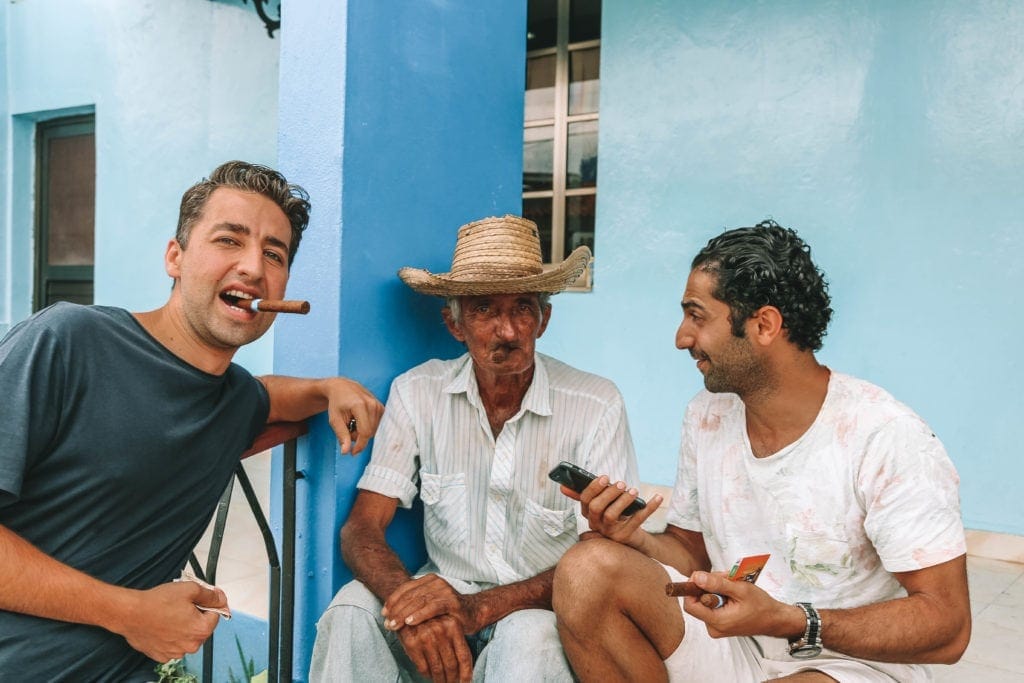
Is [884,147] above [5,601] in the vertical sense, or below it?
above

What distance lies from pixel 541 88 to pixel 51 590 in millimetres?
4614

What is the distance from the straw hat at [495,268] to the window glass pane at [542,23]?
134 inches

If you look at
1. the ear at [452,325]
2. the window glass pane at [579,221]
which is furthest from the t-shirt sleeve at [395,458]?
the window glass pane at [579,221]

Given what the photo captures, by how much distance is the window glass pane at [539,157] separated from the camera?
17.7ft

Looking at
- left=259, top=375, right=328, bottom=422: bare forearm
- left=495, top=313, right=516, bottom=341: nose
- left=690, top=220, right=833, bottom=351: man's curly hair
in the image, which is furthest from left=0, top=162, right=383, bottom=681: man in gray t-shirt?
left=690, top=220, right=833, bottom=351: man's curly hair

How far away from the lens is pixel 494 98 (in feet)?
8.84

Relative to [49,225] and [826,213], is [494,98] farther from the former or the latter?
[49,225]

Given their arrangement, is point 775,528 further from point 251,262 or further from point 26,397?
point 26,397

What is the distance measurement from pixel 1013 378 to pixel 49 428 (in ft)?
13.6

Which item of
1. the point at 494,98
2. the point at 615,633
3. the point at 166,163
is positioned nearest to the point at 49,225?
the point at 166,163

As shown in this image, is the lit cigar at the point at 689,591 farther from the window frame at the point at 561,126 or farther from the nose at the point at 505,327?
the window frame at the point at 561,126

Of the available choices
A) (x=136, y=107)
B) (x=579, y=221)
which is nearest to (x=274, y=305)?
(x=579, y=221)

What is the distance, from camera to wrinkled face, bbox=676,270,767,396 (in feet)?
6.44

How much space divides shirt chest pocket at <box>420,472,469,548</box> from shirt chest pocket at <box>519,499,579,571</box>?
0.55ft
